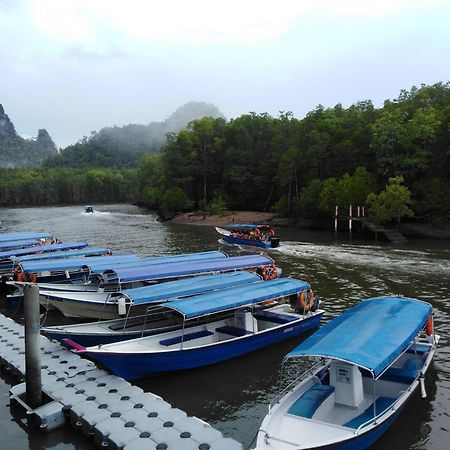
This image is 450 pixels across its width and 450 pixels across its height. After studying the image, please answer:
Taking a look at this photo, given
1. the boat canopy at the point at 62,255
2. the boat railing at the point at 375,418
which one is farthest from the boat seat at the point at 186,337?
the boat canopy at the point at 62,255

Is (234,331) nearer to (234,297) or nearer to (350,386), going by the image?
(234,297)

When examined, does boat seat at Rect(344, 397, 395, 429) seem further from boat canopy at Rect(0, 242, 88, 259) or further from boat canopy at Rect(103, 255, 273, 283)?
boat canopy at Rect(0, 242, 88, 259)

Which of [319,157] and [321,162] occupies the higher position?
[319,157]

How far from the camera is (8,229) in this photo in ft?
222

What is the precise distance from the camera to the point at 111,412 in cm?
1185

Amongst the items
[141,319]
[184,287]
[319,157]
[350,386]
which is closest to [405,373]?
[350,386]

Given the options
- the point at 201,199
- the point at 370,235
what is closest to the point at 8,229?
the point at 201,199

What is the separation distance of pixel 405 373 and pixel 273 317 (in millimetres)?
6545

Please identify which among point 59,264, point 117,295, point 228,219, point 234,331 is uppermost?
point 59,264

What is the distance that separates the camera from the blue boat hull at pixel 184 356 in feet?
45.8

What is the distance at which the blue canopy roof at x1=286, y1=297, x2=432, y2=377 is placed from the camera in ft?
35.9

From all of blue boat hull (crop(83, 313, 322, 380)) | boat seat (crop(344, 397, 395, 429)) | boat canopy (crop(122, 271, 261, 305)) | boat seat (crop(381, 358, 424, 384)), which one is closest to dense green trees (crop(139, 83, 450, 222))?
boat canopy (crop(122, 271, 261, 305))

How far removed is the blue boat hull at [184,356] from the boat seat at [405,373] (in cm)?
501

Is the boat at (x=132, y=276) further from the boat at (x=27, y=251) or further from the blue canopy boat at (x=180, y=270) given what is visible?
the boat at (x=27, y=251)
